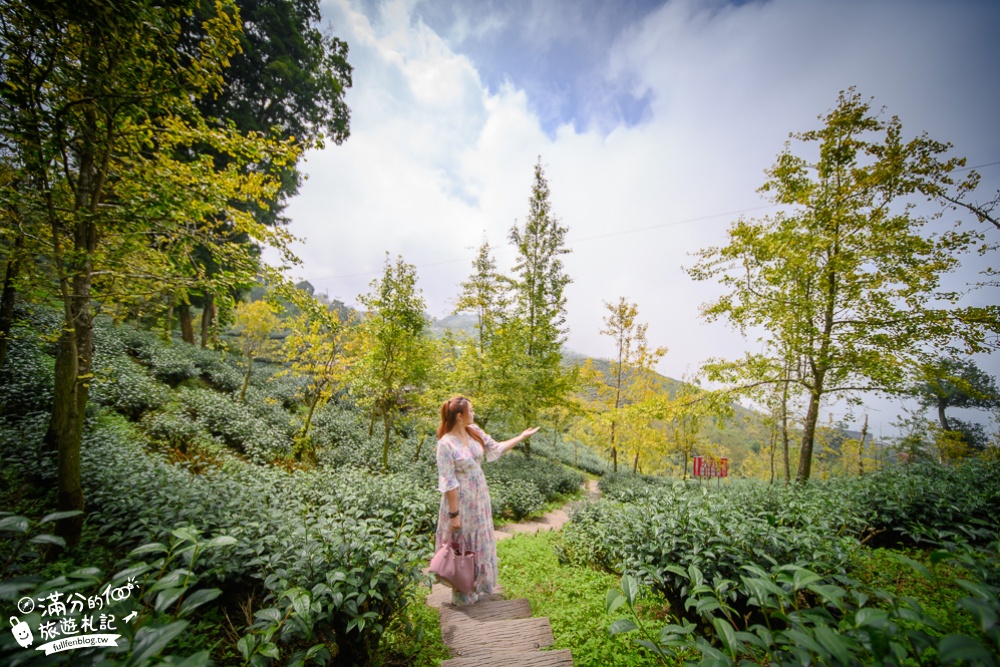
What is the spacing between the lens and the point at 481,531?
359 cm

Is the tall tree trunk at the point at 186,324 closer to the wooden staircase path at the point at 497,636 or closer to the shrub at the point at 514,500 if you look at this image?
the shrub at the point at 514,500

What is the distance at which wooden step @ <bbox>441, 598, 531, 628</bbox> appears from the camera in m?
3.21

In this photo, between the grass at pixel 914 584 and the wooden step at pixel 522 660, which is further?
the grass at pixel 914 584

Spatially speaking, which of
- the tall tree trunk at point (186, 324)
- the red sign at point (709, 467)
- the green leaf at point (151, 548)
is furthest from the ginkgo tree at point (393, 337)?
the tall tree trunk at point (186, 324)

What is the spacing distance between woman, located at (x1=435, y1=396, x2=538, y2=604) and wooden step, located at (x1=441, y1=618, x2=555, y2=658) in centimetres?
50

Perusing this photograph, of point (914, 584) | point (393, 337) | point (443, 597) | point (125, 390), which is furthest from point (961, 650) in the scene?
point (125, 390)

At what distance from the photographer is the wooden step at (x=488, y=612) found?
10.5 feet

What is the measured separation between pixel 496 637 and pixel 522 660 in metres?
0.43

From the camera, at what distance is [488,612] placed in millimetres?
3295

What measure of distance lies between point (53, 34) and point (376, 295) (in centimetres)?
657

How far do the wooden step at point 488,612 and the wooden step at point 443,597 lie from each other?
99 millimetres

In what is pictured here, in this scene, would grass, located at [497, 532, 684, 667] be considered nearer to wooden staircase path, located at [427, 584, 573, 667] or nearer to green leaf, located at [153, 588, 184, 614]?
wooden staircase path, located at [427, 584, 573, 667]

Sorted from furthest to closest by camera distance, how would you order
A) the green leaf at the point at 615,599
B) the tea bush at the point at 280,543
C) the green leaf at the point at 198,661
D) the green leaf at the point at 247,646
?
the tea bush at the point at 280,543 < the green leaf at the point at 615,599 < the green leaf at the point at 247,646 < the green leaf at the point at 198,661

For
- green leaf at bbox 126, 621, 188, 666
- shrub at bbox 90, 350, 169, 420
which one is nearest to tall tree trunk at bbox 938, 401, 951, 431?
green leaf at bbox 126, 621, 188, 666
